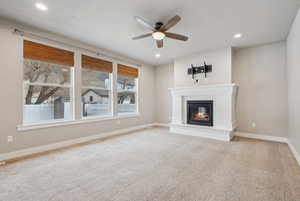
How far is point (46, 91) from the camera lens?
3.45 meters

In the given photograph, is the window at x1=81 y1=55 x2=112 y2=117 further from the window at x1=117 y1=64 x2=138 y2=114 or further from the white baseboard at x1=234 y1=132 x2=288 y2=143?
the white baseboard at x1=234 y1=132 x2=288 y2=143

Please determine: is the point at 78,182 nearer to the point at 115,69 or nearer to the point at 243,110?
the point at 115,69

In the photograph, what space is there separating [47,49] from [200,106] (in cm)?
461

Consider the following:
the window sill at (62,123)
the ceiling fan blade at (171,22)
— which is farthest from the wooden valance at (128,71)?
the ceiling fan blade at (171,22)

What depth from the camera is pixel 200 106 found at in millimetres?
4770

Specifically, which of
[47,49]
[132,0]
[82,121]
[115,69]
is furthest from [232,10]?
[82,121]

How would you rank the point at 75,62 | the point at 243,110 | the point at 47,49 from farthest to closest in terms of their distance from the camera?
the point at 243,110 < the point at 75,62 < the point at 47,49

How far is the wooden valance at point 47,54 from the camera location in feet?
10.1

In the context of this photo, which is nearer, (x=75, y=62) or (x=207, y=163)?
(x=207, y=163)

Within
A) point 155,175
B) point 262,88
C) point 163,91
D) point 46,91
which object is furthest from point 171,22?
point 163,91

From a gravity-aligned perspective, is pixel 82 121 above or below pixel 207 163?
above

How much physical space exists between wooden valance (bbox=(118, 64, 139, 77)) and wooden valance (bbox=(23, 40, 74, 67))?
5.36 ft

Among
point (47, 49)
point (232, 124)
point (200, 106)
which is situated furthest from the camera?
point (200, 106)

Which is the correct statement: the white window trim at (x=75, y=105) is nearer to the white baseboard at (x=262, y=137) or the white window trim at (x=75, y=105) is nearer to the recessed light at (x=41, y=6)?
the recessed light at (x=41, y=6)
